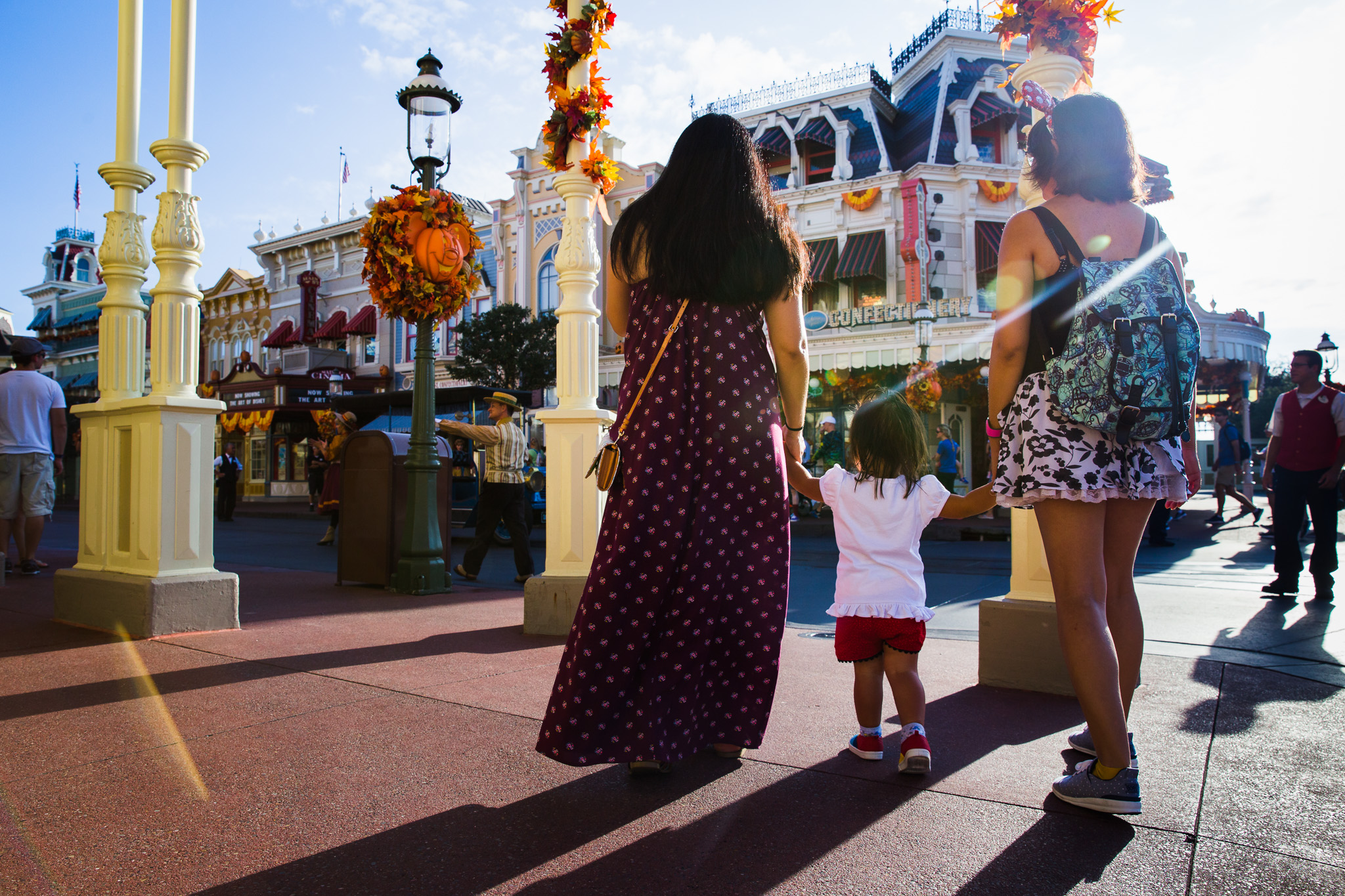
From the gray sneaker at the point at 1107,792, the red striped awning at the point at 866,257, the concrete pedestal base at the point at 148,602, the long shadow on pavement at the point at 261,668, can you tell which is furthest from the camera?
the red striped awning at the point at 866,257

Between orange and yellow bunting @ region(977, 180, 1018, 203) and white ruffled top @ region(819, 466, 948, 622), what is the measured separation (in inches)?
933

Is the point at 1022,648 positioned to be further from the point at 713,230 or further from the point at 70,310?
the point at 70,310

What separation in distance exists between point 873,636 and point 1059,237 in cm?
119

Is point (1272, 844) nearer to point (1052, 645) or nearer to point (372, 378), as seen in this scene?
point (1052, 645)

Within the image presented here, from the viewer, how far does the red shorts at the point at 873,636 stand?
245 centimetres

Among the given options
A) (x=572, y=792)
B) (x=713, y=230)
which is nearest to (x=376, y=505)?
(x=572, y=792)

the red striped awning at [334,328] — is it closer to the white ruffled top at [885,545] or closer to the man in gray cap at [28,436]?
the man in gray cap at [28,436]

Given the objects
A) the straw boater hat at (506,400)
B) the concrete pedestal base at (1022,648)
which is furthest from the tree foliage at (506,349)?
the concrete pedestal base at (1022,648)

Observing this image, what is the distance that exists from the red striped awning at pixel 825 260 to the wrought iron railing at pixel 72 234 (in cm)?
4980

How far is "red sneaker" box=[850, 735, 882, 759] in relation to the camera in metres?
2.51

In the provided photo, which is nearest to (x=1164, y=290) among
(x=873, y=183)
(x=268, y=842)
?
(x=268, y=842)

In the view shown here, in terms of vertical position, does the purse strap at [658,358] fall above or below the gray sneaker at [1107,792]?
above

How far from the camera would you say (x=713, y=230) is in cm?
241

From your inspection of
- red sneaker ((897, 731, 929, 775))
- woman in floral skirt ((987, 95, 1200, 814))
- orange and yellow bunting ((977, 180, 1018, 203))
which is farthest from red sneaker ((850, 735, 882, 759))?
orange and yellow bunting ((977, 180, 1018, 203))
